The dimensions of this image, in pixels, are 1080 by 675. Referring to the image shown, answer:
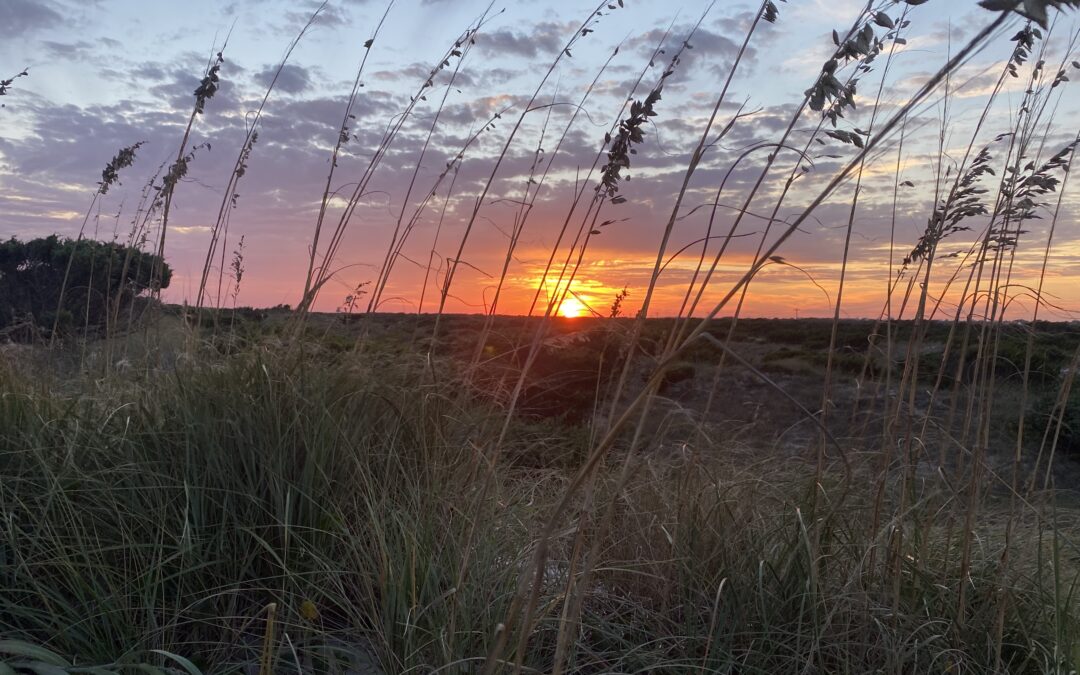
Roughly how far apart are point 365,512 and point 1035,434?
23.3 feet

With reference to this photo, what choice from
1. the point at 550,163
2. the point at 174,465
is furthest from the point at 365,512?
the point at 550,163

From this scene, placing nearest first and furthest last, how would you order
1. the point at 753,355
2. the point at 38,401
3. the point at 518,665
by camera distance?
the point at 518,665 < the point at 38,401 < the point at 753,355

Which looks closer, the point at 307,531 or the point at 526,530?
the point at 307,531

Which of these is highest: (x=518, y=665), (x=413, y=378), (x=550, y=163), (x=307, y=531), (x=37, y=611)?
(x=550, y=163)

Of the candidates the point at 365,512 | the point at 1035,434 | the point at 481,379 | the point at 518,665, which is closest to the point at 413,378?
the point at 481,379

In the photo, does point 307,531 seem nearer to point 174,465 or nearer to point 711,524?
point 174,465

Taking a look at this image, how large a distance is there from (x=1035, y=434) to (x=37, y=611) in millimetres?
7920

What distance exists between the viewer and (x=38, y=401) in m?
3.11

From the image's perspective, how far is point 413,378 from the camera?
3.24 m

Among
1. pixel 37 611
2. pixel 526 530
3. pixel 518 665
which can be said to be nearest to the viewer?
pixel 518 665

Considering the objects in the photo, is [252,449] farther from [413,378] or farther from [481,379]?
[481,379]

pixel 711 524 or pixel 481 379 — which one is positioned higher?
pixel 481 379

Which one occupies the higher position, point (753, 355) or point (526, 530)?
point (753, 355)

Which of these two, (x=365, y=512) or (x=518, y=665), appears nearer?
(x=518, y=665)
